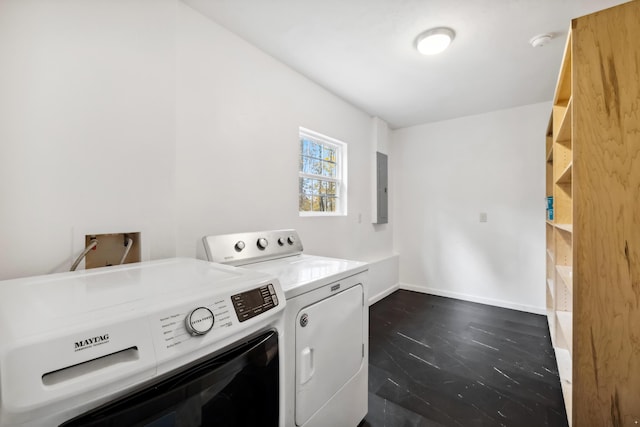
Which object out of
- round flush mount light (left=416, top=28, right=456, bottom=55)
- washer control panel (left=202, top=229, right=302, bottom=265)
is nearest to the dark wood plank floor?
washer control panel (left=202, top=229, right=302, bottom=265)

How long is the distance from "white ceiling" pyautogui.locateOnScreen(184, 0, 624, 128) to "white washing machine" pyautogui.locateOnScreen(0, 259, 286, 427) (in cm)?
162

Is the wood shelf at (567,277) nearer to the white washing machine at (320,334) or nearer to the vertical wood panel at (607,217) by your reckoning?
the vertical wood panel at (607,217)

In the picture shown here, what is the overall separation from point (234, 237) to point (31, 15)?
128 cm

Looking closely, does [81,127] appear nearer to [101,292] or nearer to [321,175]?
Answer: [101,292]

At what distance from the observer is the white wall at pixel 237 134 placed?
1.61m

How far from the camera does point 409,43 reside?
1968 millimetres

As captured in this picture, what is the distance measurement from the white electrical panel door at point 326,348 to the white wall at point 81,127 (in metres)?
0.90

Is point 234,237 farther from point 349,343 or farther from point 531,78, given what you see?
point 531,78

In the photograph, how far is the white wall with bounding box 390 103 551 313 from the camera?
3.09 metres

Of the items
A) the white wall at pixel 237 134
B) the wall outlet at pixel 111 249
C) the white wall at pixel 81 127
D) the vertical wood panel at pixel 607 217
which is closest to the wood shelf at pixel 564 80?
the vertical wood panel at pixel 607 217

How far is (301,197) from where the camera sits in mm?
2609

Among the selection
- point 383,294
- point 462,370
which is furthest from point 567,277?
point 383,294

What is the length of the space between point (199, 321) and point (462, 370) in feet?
6.71

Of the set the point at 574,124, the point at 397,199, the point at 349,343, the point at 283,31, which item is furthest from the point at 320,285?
the point at 397,199
